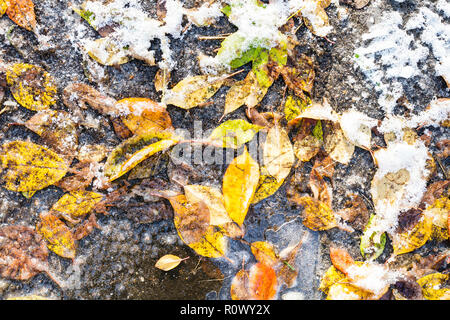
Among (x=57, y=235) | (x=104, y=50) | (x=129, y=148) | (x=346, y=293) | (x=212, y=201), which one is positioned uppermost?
(x=104, y=50)

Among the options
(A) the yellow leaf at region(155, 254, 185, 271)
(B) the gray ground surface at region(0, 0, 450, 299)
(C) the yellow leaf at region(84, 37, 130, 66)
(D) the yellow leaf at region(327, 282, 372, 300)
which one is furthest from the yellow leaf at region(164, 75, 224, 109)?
(D) the yellow leaf at region(327, 282, 372, 300)

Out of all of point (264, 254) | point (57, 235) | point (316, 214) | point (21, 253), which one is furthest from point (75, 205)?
point (316, 214)

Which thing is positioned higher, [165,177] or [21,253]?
[165,177]

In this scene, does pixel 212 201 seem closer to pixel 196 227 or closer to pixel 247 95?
pixel 196 227

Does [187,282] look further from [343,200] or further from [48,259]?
[343,200]
